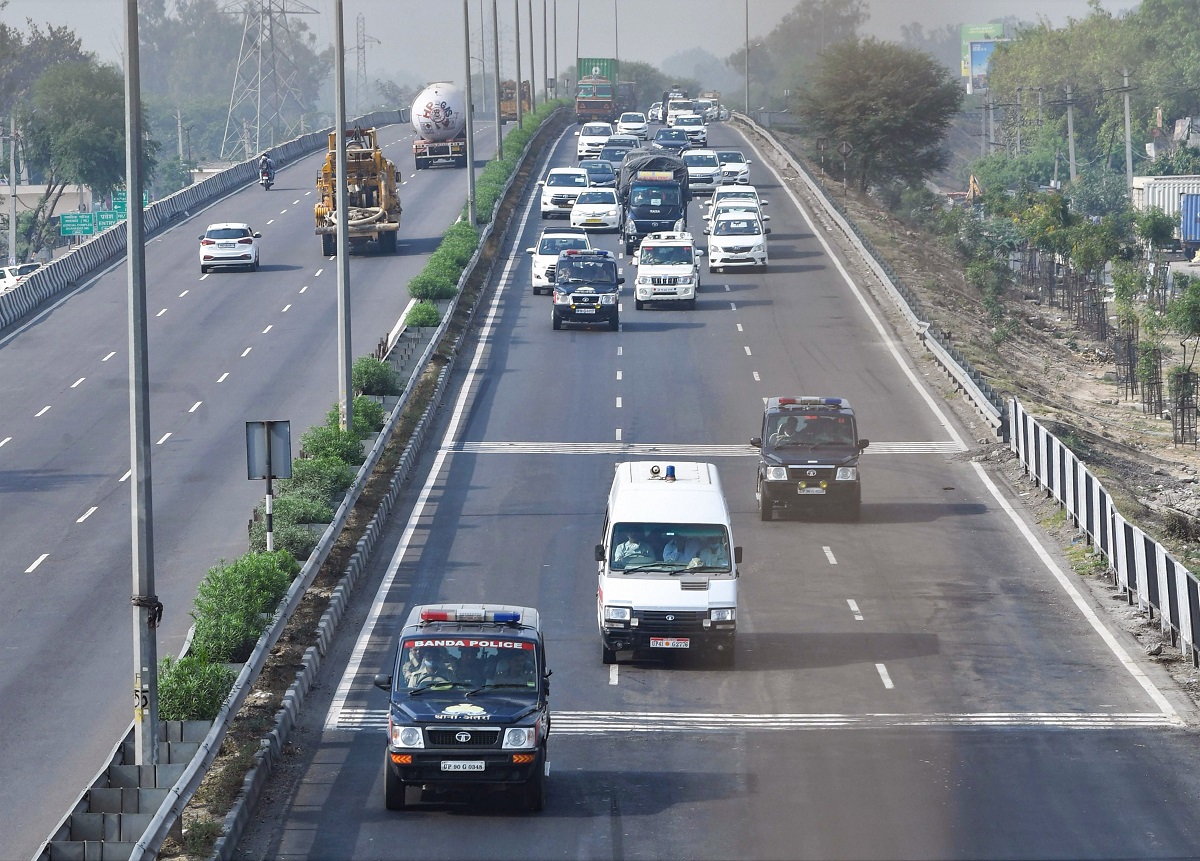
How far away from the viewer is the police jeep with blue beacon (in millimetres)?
16547

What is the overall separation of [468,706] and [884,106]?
77.7 meters

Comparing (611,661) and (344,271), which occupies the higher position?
(344,271)

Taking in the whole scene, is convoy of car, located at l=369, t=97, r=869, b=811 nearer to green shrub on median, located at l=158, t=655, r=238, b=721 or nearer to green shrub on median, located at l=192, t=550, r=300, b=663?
green shrub on median, located at l=192, t=550, r=300, b=663

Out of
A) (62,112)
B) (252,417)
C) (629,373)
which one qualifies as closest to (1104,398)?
(629,373)

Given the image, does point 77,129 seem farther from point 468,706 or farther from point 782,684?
point 468,706

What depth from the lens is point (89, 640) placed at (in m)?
23.7

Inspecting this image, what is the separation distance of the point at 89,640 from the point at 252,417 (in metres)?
15.8

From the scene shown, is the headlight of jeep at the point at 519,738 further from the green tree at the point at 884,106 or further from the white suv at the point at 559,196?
the green tree at the point at 884,106

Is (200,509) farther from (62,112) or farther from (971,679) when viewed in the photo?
(62,112)

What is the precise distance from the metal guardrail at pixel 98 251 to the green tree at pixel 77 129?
22417mm

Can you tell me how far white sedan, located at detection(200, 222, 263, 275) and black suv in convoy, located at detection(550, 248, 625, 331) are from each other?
575 inches

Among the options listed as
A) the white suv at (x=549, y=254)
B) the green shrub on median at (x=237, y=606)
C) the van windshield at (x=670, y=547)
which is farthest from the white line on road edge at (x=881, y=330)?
the green shrub on median at (x=237, y=606)

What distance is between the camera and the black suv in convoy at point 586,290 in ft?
161

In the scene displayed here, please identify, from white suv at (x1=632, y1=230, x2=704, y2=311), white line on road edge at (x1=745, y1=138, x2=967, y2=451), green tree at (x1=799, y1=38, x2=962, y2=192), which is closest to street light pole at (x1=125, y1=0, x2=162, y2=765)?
white line on road edge at (x1=745, y1=138, x2=967, y2=451)
